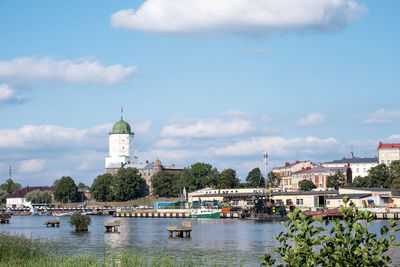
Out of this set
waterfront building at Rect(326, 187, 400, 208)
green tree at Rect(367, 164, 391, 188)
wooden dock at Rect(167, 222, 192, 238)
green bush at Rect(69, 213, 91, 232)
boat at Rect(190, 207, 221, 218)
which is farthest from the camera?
green tree at Rect(367, 164, 391, 188)

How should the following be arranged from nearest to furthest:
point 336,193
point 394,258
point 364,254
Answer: point 364,254 → point 394,258 → point 336,193

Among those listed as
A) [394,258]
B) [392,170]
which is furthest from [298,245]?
[392,170]

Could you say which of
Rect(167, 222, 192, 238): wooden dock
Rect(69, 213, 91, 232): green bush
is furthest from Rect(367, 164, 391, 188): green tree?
Rect(167, 222, 192, 238): wooden dock

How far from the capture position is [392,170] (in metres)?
179

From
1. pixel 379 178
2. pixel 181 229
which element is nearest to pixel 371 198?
pixel 379 178

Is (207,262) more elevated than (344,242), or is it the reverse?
(344,242)

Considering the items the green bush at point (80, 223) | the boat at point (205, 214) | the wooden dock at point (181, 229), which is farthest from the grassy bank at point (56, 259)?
the boat at point (205, 214)

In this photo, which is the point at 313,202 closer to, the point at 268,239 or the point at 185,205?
the point at 185,205

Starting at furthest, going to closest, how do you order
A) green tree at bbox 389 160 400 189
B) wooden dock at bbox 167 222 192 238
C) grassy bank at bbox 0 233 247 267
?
green tree at bbox 389 160 400 189 → wooden dock at bbox 167 222 192 238 → grassy bank at bbox 0 233 247 267

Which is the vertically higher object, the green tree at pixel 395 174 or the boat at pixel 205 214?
the green tree at pixel 395 174

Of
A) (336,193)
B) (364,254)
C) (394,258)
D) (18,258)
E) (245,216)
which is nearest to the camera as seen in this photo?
(364,254)

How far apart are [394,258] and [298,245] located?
3385 centimetres

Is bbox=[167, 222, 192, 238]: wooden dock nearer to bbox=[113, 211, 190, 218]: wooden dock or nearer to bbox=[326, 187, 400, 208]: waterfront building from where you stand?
bbox=[326, 187, 400, 208]: waterfront building

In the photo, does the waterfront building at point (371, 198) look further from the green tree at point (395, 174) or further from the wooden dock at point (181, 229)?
the wooden dock at point (181, 229)
